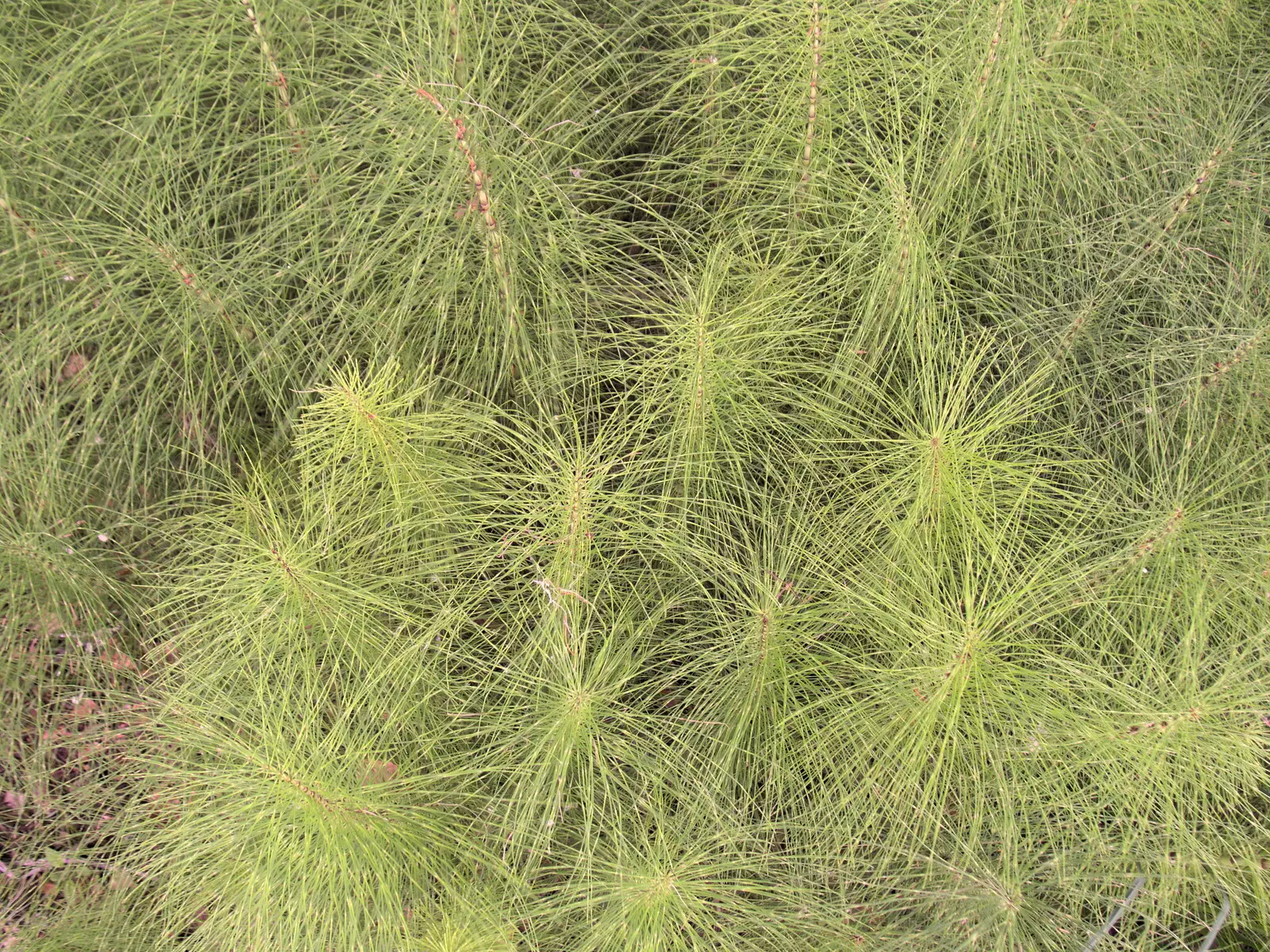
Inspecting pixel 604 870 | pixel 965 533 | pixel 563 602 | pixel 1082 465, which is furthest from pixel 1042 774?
pixel 563 602

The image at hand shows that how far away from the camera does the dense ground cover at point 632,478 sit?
6.52 feet

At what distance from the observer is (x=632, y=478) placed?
2133 mm

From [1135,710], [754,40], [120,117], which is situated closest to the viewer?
[1135,710]

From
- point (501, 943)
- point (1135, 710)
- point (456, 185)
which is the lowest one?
point (501, 943)

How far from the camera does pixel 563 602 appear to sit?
2.02m

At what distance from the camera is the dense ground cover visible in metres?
1.99

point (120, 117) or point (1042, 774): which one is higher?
point (120, 117)

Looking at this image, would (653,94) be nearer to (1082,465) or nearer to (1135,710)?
(1082,465)

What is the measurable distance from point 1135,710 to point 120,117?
107 inches

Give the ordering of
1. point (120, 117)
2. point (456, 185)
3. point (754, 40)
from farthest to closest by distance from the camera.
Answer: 1. point (120, 117)
2. point (754, 40)
3. point (456, 185)

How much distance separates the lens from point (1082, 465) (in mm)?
2289

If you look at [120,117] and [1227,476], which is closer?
[1227,476]

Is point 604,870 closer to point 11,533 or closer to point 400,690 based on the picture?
point 400,690

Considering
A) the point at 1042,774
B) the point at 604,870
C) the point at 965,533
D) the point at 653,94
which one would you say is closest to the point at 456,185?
the point at 653,94
